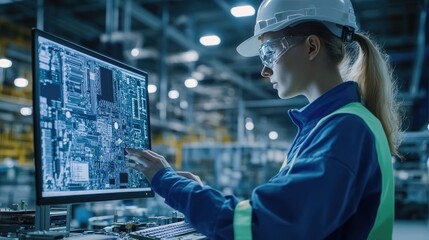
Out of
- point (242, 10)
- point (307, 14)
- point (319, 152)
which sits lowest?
point (319, 152)

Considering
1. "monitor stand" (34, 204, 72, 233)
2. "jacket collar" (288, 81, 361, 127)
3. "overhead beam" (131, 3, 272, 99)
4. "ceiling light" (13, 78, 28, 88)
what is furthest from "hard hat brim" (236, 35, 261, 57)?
"ceiling light" (13, 78, 28, 88)

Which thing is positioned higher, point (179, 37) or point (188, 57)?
point (179, 37)

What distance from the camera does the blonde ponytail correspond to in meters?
1.50

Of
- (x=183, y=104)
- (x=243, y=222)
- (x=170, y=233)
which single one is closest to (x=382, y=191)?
(x=243, y=222)

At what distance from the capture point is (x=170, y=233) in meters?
1.53

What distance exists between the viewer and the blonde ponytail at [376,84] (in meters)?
1.50

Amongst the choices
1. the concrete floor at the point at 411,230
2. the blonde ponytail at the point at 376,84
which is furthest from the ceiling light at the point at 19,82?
the blonde ponytail at the point at 376,84

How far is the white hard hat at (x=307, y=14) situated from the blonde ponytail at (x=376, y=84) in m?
0.10

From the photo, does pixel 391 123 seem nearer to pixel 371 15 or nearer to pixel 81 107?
pixel 81 107

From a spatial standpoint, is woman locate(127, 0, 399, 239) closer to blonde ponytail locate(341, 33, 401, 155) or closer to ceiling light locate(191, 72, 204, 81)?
blonde ponytail locate(341, 33, 401, 155)

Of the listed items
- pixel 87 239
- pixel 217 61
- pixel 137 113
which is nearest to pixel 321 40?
pixel 137 113

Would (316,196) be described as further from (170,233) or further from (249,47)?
(249,47)

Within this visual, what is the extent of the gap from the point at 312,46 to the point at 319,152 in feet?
1.33

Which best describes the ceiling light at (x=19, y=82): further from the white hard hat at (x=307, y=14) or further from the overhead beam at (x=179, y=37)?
the white hard hat at (x=307, y=14)
